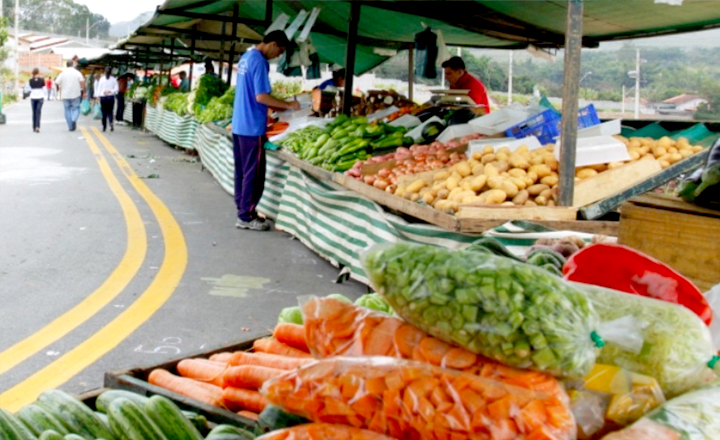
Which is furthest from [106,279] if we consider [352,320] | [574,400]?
[574,400]

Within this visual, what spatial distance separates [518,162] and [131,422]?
4517 millimetres

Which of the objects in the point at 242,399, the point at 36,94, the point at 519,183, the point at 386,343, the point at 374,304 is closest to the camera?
the point at 386,343

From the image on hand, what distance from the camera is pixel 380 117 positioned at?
10305mm

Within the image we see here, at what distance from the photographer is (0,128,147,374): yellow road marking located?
5070mm

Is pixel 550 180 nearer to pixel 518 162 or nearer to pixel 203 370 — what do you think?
pixel 518 162

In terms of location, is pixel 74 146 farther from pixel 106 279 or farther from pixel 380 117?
pixel 106 279

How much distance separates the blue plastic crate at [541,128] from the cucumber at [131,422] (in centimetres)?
567

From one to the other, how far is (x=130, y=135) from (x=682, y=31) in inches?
833

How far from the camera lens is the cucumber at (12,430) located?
7.36ft

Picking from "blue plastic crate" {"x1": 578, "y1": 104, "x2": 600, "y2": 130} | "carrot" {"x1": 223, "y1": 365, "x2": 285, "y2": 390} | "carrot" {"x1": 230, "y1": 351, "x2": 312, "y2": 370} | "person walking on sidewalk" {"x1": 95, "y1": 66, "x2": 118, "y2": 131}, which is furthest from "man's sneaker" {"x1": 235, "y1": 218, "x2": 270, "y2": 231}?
"person walking on sidewalk" {"x1": 95, "y1": 66, "x2": 118, "y2": 131}

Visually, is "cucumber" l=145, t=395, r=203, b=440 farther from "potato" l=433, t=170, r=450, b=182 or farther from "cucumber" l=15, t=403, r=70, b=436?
"potato" l=433, t=170, r=450, b=182

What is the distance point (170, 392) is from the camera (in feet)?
9.01

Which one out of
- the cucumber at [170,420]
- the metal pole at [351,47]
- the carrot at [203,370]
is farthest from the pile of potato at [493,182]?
the metal pole at [351,47]

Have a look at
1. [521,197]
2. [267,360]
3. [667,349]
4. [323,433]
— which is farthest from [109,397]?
[521,197]
